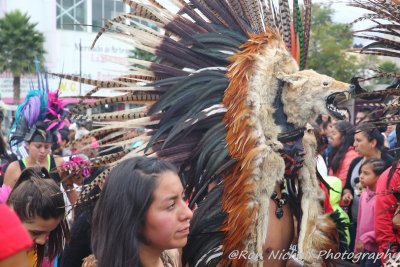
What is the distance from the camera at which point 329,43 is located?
29.2m

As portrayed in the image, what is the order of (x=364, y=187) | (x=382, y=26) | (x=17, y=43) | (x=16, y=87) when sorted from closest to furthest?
(x=382, y=26) → (x=364, y=187) → (x=17, y=43) → (x=16, y=87)

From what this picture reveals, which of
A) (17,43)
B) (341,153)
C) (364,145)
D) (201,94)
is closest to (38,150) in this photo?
(201,94)

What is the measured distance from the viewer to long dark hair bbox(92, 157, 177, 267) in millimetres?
1854

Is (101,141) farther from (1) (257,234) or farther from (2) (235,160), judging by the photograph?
(1) (257,234)

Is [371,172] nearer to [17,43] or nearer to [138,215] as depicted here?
[138,215]

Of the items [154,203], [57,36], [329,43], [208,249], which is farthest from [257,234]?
[57,36]

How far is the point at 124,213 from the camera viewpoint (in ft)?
6.09

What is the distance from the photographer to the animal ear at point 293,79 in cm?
258

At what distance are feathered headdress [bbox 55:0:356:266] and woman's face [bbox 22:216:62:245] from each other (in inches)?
13.5

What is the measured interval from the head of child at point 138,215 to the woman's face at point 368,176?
9.66 ft

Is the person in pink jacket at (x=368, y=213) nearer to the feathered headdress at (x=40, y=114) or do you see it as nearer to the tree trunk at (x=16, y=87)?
the feathered headdress at (x=40, y=114)

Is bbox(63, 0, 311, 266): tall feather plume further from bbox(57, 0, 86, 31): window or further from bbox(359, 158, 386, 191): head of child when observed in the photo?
bbox(57, 0, 86, 31): window

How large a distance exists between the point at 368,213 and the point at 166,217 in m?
2.95

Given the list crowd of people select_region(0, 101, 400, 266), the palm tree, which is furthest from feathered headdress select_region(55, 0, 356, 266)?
the palm tree
